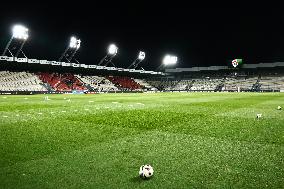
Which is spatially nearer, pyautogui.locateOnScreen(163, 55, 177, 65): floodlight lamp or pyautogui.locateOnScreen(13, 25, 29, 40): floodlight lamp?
pyautogui.locateOnScreen(13, 25, 29, 40): floodlight lamp

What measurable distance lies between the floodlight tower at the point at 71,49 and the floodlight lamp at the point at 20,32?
9.94 metres

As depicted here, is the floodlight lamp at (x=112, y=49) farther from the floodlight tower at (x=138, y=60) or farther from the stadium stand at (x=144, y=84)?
the stadium stand at (x=144, y=84)

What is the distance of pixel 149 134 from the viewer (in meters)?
8.21

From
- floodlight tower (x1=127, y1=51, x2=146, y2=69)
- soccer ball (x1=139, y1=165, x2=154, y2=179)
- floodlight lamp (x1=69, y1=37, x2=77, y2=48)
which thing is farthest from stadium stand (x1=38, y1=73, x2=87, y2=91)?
soccer ball (x1=139, y1=165, x2=154, y2=179)

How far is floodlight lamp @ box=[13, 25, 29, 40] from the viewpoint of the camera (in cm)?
4801

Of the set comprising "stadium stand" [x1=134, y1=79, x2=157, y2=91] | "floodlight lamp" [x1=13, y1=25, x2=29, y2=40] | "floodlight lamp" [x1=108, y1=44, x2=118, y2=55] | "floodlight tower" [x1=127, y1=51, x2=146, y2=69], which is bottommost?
"stadium stand" [x1=134, y1=79, x2=157, y2=91]

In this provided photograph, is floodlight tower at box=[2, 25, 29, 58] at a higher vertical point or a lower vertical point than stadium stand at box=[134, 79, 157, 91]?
higher

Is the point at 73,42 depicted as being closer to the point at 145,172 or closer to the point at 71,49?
the point at 71,49

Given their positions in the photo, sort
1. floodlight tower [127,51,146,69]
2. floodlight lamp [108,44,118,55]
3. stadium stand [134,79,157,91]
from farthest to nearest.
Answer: stadium stand [134,79,157,91] < floodlight tower [127,51,146,69] < floodlight lamp [108,44,118,55]

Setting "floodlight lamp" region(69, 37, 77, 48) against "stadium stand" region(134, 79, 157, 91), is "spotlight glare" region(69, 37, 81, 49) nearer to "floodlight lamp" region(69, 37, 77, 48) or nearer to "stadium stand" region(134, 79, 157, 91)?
"floodlight lamp" region(69, 37, 77, 48)

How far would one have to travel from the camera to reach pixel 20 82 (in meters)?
55.1

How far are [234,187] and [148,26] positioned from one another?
64.5m

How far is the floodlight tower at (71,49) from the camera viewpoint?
5672 centimetres

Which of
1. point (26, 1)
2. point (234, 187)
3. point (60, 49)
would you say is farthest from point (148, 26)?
point (234, 187)
